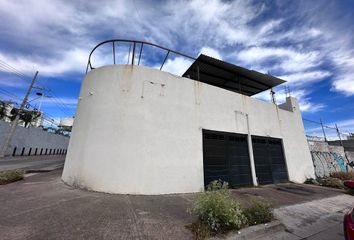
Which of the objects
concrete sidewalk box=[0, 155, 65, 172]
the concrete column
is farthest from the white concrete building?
concrete sidewalk box=[0, 155, 65, 172]

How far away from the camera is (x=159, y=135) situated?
6.20 metres

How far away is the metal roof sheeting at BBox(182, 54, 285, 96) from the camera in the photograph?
8.79 m

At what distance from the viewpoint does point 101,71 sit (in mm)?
6809

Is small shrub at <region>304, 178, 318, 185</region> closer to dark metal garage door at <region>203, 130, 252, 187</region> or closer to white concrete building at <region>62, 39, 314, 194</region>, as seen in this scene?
white concrete building at <region>62, 39, 314, 194</region>

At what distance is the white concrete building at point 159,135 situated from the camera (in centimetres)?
571

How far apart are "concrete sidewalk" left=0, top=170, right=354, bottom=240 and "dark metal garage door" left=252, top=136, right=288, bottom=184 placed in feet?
10.7

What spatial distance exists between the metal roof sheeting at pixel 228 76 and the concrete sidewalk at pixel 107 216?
625 cm

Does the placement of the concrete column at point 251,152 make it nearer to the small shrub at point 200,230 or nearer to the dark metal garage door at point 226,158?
the dark metal garage door at point 226,158

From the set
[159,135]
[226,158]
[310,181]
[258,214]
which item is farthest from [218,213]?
[310,181]

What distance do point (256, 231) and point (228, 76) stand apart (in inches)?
348

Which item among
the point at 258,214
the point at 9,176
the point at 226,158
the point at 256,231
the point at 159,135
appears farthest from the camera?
the point at 226,158

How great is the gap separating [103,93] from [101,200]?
392 cm

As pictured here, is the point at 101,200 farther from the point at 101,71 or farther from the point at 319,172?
the point at 319,172

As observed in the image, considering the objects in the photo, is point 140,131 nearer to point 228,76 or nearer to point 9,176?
point 9,176
